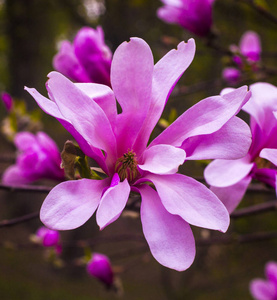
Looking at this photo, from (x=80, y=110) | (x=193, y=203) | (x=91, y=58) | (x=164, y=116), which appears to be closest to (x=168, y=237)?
(x=193, y=203)

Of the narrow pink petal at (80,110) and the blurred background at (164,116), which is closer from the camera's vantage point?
the narrow pink petal at (80,110)

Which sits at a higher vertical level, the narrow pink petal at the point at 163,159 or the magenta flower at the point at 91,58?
the narrow pink petal at the point at 163,159

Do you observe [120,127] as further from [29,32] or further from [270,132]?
[29,32]

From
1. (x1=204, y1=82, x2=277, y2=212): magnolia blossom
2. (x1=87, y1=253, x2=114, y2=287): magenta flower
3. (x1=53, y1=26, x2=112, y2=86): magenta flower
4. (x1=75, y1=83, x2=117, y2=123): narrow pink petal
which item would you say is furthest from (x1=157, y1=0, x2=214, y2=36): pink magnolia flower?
(x1=87, y1=253, x2=114, y2=287): magenta flower

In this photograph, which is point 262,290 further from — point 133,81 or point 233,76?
point 133,81

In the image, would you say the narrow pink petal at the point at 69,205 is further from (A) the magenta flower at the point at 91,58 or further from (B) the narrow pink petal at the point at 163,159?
(A) the magenta flower at the point at 91,58

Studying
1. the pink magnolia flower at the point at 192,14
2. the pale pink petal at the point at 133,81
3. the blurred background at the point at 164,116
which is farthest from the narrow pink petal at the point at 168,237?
the blurred background at the point at 164,116
